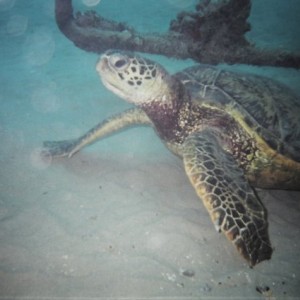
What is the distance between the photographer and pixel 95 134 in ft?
12.1

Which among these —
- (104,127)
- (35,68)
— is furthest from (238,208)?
(35,68)

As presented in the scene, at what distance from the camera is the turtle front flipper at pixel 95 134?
359 cm

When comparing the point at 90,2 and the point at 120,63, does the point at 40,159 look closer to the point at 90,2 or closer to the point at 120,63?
the point at 120,63

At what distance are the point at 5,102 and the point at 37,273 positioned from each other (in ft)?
14.1

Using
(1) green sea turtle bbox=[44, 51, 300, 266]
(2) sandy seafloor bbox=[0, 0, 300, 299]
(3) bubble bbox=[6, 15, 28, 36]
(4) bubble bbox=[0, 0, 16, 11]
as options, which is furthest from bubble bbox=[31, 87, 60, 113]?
(4) bubble bbox=[0, 0, 16, 11]

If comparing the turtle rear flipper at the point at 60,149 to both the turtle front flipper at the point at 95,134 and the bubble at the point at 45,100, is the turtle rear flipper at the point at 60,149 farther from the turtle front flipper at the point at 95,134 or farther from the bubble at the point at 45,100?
the bubble at the point at 45,100

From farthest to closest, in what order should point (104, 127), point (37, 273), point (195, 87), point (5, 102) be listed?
1. point (5, 102)
2. point (104, 127)
3. point (195, 87)
4. point (37, 273)

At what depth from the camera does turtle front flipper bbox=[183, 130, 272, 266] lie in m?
2.01

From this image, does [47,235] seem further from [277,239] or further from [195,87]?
[195,87]

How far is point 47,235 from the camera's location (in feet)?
7.66

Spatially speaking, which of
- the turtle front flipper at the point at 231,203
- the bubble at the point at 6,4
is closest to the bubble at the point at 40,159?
the turtle front flipper at the point at 231,203

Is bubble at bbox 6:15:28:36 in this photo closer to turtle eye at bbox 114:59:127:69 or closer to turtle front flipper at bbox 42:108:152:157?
turtle front flipper at bbox 42:108:152:157

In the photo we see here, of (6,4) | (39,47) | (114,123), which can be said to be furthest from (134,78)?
(6,4)

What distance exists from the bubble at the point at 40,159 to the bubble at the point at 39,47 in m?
5.51
